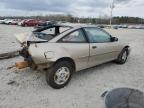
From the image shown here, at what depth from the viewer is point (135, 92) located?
92.9 inches

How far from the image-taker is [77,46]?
493 centimetres

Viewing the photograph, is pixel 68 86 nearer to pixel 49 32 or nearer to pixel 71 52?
pixel 71 52

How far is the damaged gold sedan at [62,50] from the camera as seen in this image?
438cm

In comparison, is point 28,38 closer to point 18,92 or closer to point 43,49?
point 43,49

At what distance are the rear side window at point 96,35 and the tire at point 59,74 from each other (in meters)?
1.15

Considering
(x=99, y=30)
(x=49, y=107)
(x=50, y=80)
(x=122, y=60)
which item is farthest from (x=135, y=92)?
(x=122, y=60)

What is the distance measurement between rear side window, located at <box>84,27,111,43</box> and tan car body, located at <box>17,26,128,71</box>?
5.1 inches

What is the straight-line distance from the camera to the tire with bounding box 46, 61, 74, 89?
14.5 ft

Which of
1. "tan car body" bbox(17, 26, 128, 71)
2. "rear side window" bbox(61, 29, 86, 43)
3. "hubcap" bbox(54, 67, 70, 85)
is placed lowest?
"hubcap" bbox(54, 67, 70, 85)

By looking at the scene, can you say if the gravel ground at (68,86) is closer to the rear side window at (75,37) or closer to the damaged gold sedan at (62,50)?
the damaged gold sedan at (62,50)

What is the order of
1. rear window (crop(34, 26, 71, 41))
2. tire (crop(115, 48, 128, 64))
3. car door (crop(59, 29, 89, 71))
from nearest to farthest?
car door (crop(59, 29, 89, 71)) → rear window (crop(34, 26, 71, 41)) → tire (crop(115, 48, 128, 64))

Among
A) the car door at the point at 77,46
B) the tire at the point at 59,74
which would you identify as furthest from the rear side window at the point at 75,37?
the tire at the point at 59,74

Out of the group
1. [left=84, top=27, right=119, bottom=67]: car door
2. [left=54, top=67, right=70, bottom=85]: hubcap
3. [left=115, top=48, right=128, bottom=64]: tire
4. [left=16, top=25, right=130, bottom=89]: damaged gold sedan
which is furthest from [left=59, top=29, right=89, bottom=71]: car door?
[left=115, top=48, right=128, bottom=64]: tire

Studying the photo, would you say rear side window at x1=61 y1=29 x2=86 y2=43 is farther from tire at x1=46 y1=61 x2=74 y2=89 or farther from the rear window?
tire at x1=46 y1=61 x2=74 y2=89
